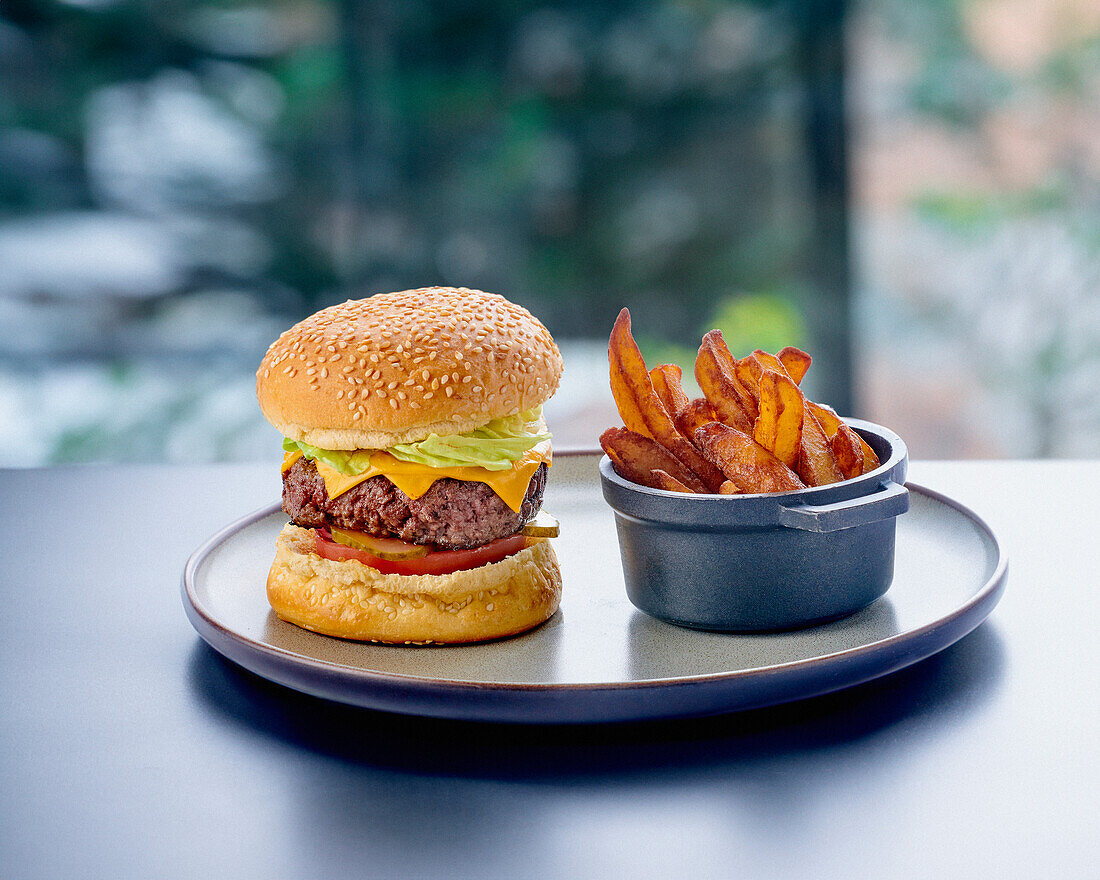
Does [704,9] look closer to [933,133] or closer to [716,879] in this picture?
[933,133]

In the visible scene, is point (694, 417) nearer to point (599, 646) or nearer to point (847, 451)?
point (847, 451)

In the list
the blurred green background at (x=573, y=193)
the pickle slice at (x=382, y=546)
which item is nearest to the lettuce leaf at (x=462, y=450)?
the pickle slice at (x=382, y=546)

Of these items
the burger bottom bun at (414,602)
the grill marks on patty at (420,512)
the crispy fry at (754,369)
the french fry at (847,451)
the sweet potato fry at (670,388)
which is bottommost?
the burger bottom bun at (414,602)

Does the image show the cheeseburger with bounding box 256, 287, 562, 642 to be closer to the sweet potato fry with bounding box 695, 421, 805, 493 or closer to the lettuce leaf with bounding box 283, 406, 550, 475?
the lettuce leaf with bounding box 283, 406, 550, 475

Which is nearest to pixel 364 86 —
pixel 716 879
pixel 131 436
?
pixel 131 436

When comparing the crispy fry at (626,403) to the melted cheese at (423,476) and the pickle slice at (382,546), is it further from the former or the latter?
the pickle slice at (382,546)

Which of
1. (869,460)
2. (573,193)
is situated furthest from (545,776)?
(573,193)
